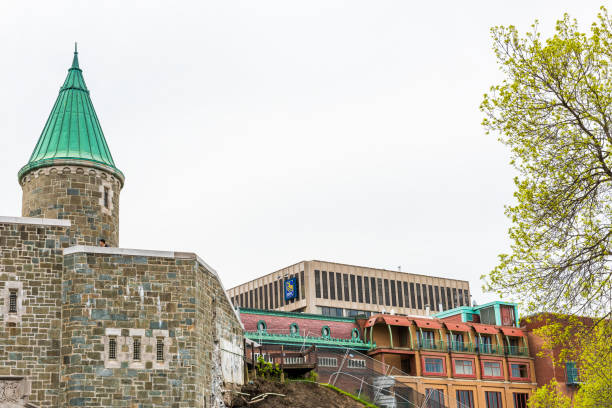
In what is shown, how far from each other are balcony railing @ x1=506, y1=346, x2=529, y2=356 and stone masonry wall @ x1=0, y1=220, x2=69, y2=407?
50.3m

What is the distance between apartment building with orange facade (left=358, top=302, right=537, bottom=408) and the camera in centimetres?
6581

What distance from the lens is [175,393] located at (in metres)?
32.2

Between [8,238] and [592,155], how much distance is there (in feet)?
74.3

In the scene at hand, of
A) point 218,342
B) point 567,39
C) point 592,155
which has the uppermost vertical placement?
point 567,39

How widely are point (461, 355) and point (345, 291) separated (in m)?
39.4

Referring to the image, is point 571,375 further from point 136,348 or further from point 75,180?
point 75,180

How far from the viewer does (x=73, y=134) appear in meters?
38.8

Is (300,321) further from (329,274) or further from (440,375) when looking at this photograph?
(329,274)

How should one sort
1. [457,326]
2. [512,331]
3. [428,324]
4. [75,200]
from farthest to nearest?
[512,331] < [457,326] < [428,324] < [75,200]

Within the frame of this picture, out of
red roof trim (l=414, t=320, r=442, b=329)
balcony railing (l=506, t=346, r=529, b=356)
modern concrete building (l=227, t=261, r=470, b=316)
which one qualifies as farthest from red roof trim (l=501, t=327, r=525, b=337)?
modern concrete building (l=227, t=261, r=470, b=316)

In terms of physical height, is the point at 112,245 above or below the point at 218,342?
above

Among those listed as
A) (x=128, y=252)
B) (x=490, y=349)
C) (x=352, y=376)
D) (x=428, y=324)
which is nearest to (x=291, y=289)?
(x=490, y=349)

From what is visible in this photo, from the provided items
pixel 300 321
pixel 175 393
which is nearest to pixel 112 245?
pixel 175 393

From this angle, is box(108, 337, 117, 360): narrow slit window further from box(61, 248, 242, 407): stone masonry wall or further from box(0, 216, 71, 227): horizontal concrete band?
box(0, 216, 71, 227): horizontal concrete band
